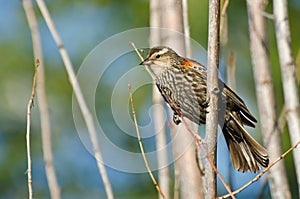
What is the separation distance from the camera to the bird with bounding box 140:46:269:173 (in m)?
2.64

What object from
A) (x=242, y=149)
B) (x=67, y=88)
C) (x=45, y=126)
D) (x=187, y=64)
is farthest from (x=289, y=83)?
(x=67, y=88)

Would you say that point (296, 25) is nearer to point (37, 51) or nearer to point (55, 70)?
point (55, 70)

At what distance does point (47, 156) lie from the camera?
2.38 meters

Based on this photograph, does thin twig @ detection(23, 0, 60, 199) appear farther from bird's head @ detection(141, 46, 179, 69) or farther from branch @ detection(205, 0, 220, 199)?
branch @ detection(205, 0, 220, 199)

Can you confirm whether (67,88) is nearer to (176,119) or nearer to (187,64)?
(187,64)

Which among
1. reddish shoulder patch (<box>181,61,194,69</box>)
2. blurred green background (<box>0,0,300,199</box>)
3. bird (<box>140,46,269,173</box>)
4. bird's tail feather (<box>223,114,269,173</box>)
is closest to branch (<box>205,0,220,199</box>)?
bird (<box>140,46,269,173</box>)

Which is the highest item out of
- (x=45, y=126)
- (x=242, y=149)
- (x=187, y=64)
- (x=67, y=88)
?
(x=67, y=88)

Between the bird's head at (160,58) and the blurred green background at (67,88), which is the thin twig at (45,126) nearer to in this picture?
the bird's head at (160,58)

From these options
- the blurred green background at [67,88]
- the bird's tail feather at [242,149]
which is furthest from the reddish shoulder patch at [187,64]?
the blurred green background at [67,88]

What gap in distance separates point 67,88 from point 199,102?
19.4ft

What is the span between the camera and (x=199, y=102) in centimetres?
271

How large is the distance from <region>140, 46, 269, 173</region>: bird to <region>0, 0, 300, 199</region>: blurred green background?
14.1ft

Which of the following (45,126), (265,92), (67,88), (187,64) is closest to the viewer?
(45,126)

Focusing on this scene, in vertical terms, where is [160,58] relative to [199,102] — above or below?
above
